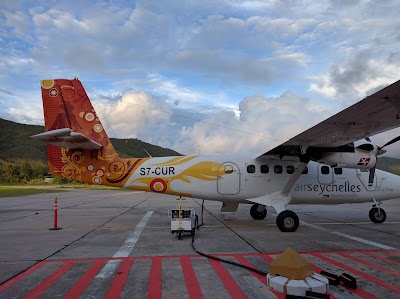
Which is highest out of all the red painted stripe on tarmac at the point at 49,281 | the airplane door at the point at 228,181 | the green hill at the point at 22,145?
the green hill at the point at 22,145

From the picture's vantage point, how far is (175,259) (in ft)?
26.5

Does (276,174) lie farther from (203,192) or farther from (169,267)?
(169,267)

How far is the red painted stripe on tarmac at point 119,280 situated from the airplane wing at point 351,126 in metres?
6.83

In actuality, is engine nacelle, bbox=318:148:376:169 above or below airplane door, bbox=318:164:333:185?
above

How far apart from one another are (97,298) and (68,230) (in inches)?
333

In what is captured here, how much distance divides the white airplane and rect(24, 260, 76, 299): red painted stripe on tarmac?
5.93 meters

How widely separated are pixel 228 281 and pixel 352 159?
8.51 metres

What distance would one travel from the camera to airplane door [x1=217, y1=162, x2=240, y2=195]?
539 inches

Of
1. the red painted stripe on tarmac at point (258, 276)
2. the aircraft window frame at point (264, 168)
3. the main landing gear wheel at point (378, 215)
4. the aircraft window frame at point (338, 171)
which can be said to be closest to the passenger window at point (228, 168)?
the aircraft window frame at point (264, 168)

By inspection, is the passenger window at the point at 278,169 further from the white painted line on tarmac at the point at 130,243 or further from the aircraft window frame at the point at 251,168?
the white painted line on tarmac at the point at 130,243

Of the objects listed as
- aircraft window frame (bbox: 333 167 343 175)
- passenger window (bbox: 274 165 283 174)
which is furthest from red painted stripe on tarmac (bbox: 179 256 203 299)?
aircraft window frame (bbox: 333 167 343 175)

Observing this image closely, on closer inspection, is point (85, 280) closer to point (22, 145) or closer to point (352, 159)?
point (352, 159)

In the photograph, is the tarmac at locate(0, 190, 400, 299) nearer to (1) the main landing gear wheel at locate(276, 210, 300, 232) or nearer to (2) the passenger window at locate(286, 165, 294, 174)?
(1) the main landing gear wheel at locate(276, 210, 300, 232)

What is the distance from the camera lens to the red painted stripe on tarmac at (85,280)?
222 inches
